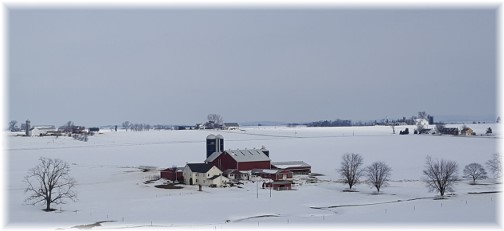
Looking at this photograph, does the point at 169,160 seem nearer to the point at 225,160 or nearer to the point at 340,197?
the point at 225,160

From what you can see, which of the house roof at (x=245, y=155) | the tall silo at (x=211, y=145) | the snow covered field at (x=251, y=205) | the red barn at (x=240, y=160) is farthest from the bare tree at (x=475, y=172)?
the tall silo at (x=211, y=145)

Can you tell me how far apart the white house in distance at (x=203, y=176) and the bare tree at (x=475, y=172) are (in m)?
17.6

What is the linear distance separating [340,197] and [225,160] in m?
17.2

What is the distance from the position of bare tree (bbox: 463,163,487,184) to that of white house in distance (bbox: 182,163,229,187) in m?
17.6

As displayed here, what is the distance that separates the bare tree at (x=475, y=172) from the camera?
37.7m

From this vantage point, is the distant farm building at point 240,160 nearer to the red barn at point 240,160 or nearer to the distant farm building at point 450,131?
the red barn at point 240,160

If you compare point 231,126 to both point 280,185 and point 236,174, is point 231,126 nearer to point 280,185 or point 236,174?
point 236,174

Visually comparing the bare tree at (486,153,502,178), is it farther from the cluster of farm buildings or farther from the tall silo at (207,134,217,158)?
the tall silo at (207,134,217,158)

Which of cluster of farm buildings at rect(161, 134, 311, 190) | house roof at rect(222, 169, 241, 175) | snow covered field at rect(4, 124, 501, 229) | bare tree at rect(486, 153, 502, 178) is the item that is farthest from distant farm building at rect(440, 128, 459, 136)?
house roof at rect(222, 169, 241, 175)

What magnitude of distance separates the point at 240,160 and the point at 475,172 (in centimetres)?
1846

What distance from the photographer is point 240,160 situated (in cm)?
4506

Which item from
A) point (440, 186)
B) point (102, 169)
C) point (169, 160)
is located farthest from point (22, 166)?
point (440, 186)

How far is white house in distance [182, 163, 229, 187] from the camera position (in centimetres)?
3700

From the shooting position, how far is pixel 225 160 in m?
45.9
